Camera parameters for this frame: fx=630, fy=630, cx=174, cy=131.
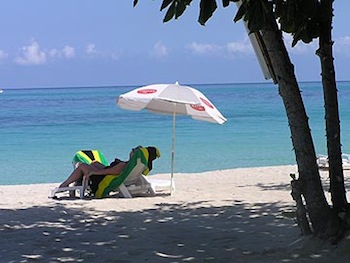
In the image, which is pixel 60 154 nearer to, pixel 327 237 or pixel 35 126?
pixel 35 126

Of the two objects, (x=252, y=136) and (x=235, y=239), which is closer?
(x=235, y=239)

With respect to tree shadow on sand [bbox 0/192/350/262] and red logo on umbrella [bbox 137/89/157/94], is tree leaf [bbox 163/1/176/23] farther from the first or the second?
red logo on umbrella [bbox 137/89/157/94]

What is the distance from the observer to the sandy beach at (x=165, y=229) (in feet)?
14.9

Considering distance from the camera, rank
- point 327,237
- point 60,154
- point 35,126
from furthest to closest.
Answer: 1. point 35,126
2. point 60,154
3. point 327,237

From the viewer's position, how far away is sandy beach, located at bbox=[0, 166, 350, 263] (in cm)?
453

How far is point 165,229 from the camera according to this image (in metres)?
5.82

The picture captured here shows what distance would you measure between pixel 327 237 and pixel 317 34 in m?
1.43

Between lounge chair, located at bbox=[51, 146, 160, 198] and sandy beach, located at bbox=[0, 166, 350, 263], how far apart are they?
17cm

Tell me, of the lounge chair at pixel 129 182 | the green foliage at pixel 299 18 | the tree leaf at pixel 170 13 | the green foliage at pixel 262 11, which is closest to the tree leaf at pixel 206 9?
the green foliage at pixel 262 11

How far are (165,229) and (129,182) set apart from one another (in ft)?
8.72

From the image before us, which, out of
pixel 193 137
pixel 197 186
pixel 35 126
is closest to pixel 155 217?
pixel 197 186

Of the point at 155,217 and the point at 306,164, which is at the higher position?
the point at 306,164

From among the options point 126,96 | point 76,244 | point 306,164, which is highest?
point 126,96

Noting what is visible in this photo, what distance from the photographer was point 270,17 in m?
3.30
